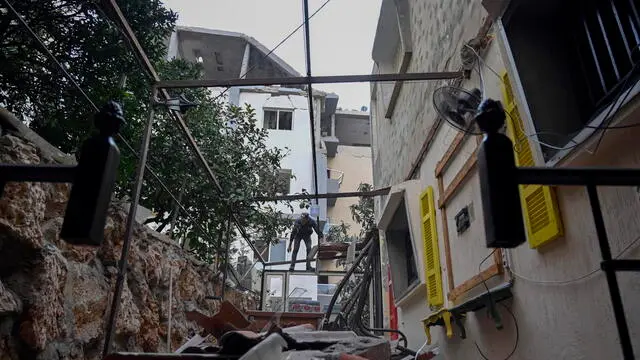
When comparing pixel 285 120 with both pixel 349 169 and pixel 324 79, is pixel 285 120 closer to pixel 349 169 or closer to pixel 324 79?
pixel 349 169

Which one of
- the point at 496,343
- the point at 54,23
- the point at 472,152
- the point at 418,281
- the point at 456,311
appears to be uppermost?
the point at 54,23

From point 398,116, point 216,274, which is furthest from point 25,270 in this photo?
point 398,116

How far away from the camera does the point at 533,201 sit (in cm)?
272

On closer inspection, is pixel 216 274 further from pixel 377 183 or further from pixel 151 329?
pixel 377 183

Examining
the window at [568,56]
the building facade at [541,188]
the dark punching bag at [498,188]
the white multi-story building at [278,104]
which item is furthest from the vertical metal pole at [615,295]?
the white multi-story building at [278,104]

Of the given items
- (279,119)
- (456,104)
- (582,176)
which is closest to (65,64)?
(456,104)

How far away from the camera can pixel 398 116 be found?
25.4 ft

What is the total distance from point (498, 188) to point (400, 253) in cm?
618

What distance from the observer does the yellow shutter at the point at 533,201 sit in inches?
98.7

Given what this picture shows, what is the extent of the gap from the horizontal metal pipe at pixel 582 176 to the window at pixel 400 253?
17.3 ft

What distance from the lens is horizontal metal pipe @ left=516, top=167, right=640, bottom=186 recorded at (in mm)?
1080

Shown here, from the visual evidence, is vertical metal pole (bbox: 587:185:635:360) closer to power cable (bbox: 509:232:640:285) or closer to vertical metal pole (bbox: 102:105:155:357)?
power cable (bbox: 509:232:640:285)

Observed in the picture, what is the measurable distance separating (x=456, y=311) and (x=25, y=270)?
340 cm

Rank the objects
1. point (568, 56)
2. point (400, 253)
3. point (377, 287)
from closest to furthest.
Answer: point (568, 56) < point (400, 253) < point (377, 287)
